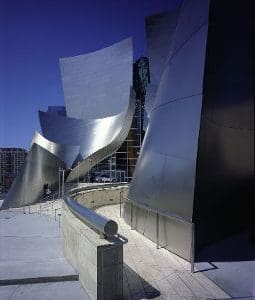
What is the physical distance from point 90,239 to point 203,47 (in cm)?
558

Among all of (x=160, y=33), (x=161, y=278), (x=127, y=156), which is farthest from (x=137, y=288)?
(x=127, y=156)

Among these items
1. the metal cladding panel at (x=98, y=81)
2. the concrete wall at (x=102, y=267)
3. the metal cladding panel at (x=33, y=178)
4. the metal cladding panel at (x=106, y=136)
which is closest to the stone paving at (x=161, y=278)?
the concrete wall at (x=102, y=267)

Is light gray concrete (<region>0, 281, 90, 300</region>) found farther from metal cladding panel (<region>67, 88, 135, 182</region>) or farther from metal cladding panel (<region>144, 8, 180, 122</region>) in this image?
metal cladding panel (<region>67, 88, 135, 182</region>)

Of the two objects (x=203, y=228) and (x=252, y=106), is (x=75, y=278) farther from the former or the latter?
(x=252, y=106)

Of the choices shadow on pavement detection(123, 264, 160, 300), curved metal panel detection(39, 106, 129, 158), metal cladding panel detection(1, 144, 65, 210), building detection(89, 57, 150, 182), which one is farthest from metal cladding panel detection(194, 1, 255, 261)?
building detection(89, 57, 150, 182)

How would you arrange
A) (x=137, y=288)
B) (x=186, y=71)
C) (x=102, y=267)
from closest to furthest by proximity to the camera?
(x=102, y=267)
(x=137, y=288)
(x=186, y=71)

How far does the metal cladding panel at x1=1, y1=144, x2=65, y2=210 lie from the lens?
88.9ft

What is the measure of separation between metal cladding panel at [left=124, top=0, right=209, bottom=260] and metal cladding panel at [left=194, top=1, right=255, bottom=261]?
0.74 feet

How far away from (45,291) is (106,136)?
34407mm

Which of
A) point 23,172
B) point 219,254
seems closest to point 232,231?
point 219,254

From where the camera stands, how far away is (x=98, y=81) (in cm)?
4822

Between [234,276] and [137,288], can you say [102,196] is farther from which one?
[137,288]

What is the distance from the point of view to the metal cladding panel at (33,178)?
2709cm

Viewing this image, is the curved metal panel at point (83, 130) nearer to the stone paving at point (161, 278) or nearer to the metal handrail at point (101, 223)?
the stone paving at point (161, 278)
